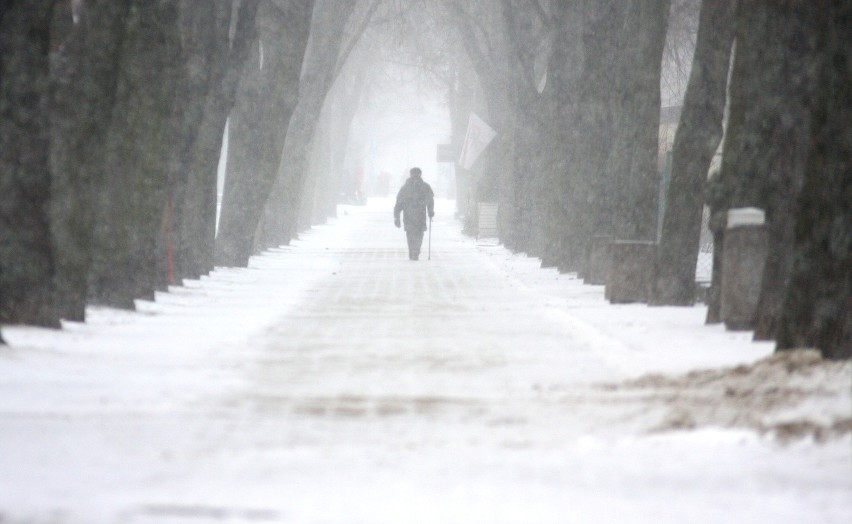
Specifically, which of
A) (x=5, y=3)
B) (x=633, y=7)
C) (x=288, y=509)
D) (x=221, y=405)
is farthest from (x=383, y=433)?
(x=633, y=7)

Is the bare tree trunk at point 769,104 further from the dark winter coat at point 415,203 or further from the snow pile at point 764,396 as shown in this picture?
the dark winter coat at point 415,203

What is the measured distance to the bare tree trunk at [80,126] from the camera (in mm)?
16000

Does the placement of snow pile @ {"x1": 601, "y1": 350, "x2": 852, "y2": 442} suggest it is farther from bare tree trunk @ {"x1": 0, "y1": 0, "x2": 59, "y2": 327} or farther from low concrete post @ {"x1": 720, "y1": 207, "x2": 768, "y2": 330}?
bare tree trunk @ {"x1": 0, "y1": 0, "x2": 59, "y2": 327}

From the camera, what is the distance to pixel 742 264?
16688 mm

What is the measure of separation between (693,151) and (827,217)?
24.9 feet

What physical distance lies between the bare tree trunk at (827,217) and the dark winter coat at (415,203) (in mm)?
23793

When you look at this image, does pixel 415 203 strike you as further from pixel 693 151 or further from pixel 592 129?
pixel 693 151

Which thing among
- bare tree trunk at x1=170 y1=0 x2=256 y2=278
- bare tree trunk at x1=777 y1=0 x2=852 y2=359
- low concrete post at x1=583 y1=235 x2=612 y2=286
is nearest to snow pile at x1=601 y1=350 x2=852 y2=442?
bare tree trunk at x1=777 y1=0 x2=852 y2=359

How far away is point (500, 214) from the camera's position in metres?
45.2

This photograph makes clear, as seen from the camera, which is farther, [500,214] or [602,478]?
[500,214]

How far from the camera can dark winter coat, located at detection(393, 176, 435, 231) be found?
35906mm

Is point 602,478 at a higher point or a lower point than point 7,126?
lower

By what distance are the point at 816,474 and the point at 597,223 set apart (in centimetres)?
1931

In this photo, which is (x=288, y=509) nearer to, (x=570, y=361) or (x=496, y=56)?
(x=570, y=361)
